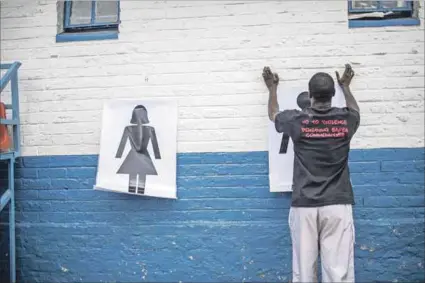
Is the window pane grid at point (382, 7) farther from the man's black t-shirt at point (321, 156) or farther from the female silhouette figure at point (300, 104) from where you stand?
the man's black t-shirt at point (321, 156)

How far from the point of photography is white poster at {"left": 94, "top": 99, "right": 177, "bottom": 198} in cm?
467

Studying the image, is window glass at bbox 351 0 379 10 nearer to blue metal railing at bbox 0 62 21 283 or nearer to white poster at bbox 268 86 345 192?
white poster at bbox 268 86 345 192

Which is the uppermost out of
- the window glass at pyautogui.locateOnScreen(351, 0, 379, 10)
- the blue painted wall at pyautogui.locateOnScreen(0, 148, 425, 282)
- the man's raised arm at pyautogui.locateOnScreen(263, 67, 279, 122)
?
the window glass at pyautogui.locateOnScreen(351, 0, 379, 10)

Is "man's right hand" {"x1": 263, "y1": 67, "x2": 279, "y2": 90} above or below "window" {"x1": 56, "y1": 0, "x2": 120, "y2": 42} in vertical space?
below

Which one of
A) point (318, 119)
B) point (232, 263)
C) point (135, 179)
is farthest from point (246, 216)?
point (318, 119)

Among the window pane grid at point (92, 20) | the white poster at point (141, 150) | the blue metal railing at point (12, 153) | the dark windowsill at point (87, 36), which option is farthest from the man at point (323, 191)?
the blue metal railing at point (12, 153)

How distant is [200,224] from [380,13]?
109 inches

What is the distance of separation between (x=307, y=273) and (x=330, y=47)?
2.21m

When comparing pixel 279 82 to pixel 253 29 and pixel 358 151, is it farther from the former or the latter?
pixel 358 151

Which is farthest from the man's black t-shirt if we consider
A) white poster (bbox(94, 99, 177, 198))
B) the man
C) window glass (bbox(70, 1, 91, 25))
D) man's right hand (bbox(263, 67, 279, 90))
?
window glass (bbox(70, 1, 91, 25))

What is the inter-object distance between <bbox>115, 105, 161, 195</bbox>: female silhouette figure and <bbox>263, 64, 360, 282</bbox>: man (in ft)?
5.30

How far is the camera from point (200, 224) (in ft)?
15.3

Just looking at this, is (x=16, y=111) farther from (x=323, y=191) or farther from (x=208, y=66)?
(x=323, y=191)

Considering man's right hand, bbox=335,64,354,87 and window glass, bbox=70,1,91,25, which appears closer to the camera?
man's right hand, bbox=335,64,354,87
